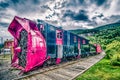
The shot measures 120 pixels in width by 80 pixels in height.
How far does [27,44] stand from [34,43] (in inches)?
25.1

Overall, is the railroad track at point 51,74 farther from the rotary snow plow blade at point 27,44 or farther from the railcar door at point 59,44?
the railcar door at point 59,44

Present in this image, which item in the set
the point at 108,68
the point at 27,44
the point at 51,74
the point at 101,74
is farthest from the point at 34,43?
the point at 108,68

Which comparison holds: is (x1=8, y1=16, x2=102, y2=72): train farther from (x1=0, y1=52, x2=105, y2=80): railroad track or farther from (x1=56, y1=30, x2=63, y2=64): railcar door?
(x1=0, y1=52, x2=105, y2=80): railroad track

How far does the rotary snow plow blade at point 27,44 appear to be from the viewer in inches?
334

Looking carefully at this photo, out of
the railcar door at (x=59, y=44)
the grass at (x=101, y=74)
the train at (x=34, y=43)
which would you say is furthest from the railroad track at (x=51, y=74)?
the railcar door at (x=59, y=44)

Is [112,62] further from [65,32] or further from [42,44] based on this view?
[42,44]

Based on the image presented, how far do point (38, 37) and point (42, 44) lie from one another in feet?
2.46

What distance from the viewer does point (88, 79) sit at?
7078mm

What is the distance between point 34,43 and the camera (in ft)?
29.0

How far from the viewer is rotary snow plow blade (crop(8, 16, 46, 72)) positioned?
8.48 meters

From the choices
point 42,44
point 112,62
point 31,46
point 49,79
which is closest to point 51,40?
point 42,44

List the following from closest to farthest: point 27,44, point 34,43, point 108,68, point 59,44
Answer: point 34,43, point 27,44, point 108,68, point 59,44

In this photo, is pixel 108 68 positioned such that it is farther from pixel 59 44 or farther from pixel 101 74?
pixel 59 44

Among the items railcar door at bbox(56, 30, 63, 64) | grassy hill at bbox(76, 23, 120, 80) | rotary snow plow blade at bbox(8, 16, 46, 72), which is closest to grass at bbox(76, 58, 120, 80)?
grassy hill at bbox(76, 23, 120, 80)
